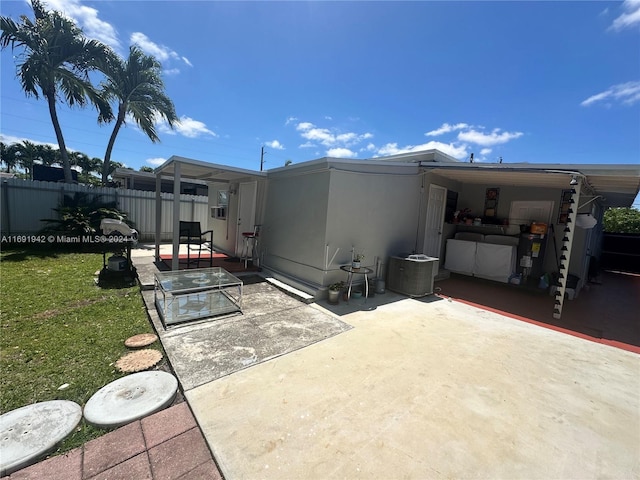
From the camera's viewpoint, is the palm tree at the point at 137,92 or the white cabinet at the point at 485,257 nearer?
the white cabinet at the point at 485,257

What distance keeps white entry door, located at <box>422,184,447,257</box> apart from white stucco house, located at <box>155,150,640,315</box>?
0.09ft

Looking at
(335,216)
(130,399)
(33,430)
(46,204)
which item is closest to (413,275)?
(335,216)

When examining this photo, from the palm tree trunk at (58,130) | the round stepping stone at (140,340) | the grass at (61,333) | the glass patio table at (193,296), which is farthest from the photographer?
the palm tree trunk at (58,130)

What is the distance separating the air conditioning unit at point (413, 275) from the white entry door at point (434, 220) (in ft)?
4.38

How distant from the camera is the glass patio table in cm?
366

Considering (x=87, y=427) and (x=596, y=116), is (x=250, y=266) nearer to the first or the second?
(x=87, y=427)

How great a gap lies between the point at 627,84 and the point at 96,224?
14.2 meters

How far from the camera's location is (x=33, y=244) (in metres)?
7.96

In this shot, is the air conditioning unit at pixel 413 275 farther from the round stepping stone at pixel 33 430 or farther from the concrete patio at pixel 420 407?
the round stepping stone at pixel 33 430

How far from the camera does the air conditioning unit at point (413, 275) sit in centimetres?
523

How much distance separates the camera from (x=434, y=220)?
6871 millimetres

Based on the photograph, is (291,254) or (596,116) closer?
(291,254)

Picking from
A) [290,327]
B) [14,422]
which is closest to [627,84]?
[290,327]

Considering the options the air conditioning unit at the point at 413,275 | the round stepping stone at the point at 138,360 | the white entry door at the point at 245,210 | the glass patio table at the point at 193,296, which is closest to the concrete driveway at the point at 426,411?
the round stepping stone at the point at 138,360
